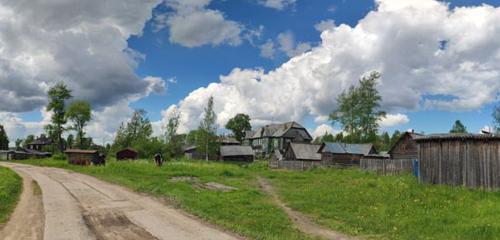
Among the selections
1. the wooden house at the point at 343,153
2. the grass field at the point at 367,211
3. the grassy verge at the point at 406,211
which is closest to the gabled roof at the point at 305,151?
the wooden house at the point at 343,153

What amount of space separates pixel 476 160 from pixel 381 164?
59.8 ft

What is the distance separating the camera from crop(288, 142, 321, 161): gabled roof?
6881 centimetres

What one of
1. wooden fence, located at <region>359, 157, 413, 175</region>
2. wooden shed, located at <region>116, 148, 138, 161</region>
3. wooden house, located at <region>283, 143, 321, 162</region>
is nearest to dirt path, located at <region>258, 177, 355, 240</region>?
wooden fence, located at <region>359, 157, 413, 175</region>

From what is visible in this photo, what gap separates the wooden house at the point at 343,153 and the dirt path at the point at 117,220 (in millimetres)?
42836

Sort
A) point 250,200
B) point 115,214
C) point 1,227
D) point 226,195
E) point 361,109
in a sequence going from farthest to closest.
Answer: point 361,109, point 226,195, point 250,200, point 115,214, point 1,227

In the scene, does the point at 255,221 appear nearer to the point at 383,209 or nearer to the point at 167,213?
the point at 167,213

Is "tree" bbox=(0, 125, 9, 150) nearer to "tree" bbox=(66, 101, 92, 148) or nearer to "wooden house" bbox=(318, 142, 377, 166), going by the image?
"tree" bbox=(66, 101, 92, 148)

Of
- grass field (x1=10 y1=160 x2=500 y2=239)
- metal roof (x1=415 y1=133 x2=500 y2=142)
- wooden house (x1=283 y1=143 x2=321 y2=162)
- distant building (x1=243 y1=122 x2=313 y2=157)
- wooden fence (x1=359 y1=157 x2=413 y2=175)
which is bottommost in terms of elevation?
grass field (x1=10 y1=160 x2=500 y2=239)

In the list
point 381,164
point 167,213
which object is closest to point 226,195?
point 167,213

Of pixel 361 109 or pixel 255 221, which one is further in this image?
pixel 361 109

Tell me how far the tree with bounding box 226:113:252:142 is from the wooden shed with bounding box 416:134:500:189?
109 metres

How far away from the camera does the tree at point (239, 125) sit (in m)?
134

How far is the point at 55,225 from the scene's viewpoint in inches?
542

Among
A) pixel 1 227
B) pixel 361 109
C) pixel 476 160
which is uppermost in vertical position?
pixel 361 109
